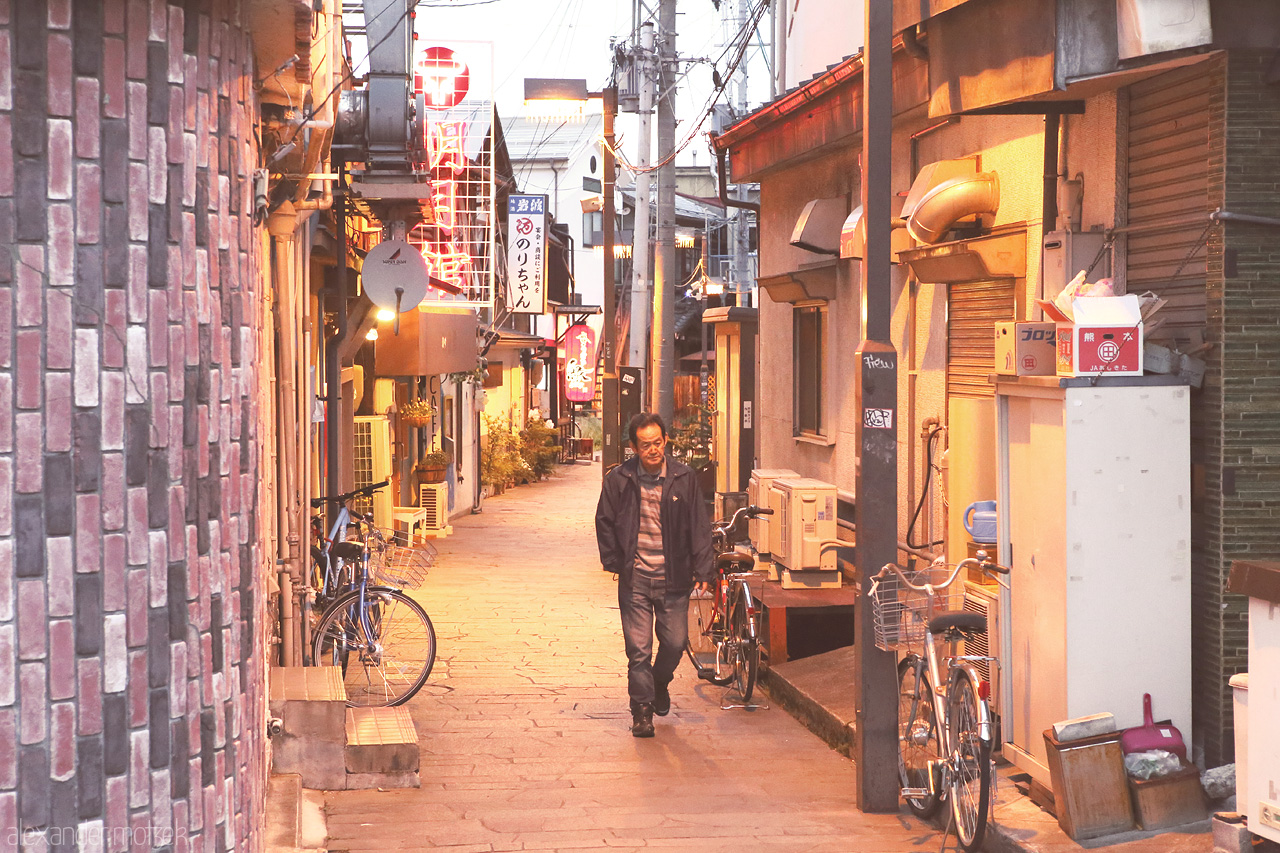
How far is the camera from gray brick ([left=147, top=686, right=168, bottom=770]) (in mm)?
4004

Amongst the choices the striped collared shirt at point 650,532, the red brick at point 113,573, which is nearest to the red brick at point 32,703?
the red brick at point 113,573

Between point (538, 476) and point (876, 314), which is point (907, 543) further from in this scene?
point (538, 476)

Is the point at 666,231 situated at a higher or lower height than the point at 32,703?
higher

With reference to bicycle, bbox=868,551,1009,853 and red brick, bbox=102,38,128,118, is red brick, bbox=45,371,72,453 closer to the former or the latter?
red brick, bbox=102,38,128,118

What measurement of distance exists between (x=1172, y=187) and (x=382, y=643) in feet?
21.8

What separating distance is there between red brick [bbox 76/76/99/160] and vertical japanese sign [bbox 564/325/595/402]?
3532cm

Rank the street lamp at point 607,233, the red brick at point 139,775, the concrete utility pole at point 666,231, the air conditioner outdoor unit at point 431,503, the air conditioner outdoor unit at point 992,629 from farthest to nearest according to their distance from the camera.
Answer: the air conditioner outdoor unit at point 431,503 < the street lamp at point 607,233 < the concrete utility pole at point 666,231 < the air conditioner outdoor unit at point 992,629 < the red brick at point 139,775

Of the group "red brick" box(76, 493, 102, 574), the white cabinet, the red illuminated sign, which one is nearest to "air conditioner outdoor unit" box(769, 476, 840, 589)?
the white cabinet

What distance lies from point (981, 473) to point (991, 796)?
290 centimetres

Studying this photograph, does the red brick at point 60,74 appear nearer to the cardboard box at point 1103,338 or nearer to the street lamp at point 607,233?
the cardboard box at point 1103,338

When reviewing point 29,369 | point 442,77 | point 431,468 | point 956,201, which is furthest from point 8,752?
point 431,468

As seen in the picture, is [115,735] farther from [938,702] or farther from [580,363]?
[580,363]

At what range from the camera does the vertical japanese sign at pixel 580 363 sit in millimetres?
39562

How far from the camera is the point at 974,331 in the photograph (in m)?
10.2
